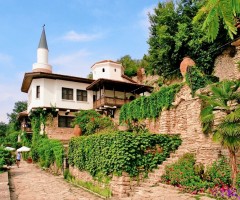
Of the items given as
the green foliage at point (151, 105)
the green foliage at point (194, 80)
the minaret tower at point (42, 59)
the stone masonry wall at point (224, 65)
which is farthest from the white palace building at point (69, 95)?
the green foliage at point (194, 80)

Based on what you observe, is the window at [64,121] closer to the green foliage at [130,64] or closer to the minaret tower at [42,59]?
the minaret tower at [42,59]

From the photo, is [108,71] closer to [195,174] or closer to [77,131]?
[77,131]

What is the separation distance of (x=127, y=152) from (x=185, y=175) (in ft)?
8.46

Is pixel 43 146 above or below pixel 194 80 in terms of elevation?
below

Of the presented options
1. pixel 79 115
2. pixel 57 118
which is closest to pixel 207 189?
pixel 79 115

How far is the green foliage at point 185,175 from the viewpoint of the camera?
9.78 meters

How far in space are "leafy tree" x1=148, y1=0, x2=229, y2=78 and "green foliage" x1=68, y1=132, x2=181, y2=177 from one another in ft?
44.3

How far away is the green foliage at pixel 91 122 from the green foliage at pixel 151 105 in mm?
1437

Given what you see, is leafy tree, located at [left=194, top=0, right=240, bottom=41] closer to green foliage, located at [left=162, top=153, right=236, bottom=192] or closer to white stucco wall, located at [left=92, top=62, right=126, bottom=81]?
green foliage, located at [left=162, top=153, right=236, bottom=192]

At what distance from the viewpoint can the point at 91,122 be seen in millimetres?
25516

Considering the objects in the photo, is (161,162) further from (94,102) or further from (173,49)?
(94,102)

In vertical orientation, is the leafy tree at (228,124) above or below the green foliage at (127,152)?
above

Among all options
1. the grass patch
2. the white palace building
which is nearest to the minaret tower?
the white palace building

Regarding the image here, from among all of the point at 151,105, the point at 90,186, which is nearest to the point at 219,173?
the point at 90,186
